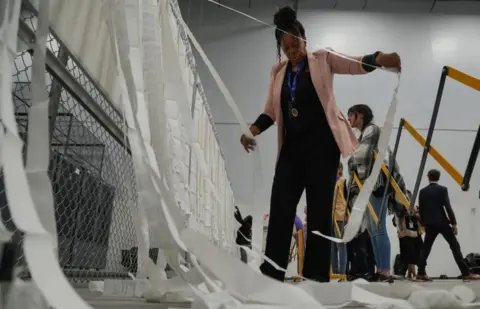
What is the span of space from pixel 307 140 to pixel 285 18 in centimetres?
36

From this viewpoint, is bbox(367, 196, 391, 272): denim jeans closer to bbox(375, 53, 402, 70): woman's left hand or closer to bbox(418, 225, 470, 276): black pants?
bbox(418, 225, 470, 276): black pants

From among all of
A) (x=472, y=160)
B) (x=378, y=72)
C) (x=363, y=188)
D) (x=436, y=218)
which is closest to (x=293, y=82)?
(x=363, y=188)

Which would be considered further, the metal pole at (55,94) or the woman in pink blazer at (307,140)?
the woman in pink blazer at (307,140)

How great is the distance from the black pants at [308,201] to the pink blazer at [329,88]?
50mm

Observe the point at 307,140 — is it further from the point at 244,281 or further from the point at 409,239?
the point at 409,239

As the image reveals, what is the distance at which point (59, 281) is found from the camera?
0.39 meters

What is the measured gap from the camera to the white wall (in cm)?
693

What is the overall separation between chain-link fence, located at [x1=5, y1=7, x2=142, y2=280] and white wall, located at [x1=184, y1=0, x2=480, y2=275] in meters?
4.64

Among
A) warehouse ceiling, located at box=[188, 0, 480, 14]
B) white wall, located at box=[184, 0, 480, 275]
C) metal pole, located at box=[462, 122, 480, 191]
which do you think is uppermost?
warehouse ceiling, located at box=[188, 0, 480, 14]

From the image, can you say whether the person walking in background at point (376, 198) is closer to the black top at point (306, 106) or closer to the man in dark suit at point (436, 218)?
the man in dark suit at point (436, 218)

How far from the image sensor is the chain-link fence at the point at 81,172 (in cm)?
107

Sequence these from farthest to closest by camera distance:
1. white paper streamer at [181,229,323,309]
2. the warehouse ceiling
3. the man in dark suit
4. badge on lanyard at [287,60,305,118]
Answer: the warehouse ceiling
the man in dark suit
badge on lanyard at [287,60,305,118]
white paper streamer at [181,229,323,309]

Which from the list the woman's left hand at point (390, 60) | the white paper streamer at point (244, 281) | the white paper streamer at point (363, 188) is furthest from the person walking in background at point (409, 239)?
the white paper streamer at point (244, 281)

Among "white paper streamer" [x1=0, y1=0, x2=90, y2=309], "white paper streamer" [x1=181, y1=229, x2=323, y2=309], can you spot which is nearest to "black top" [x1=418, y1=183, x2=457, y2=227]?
"white paper streamer" [x1=181, y1=229, x2=323, y2=309]
